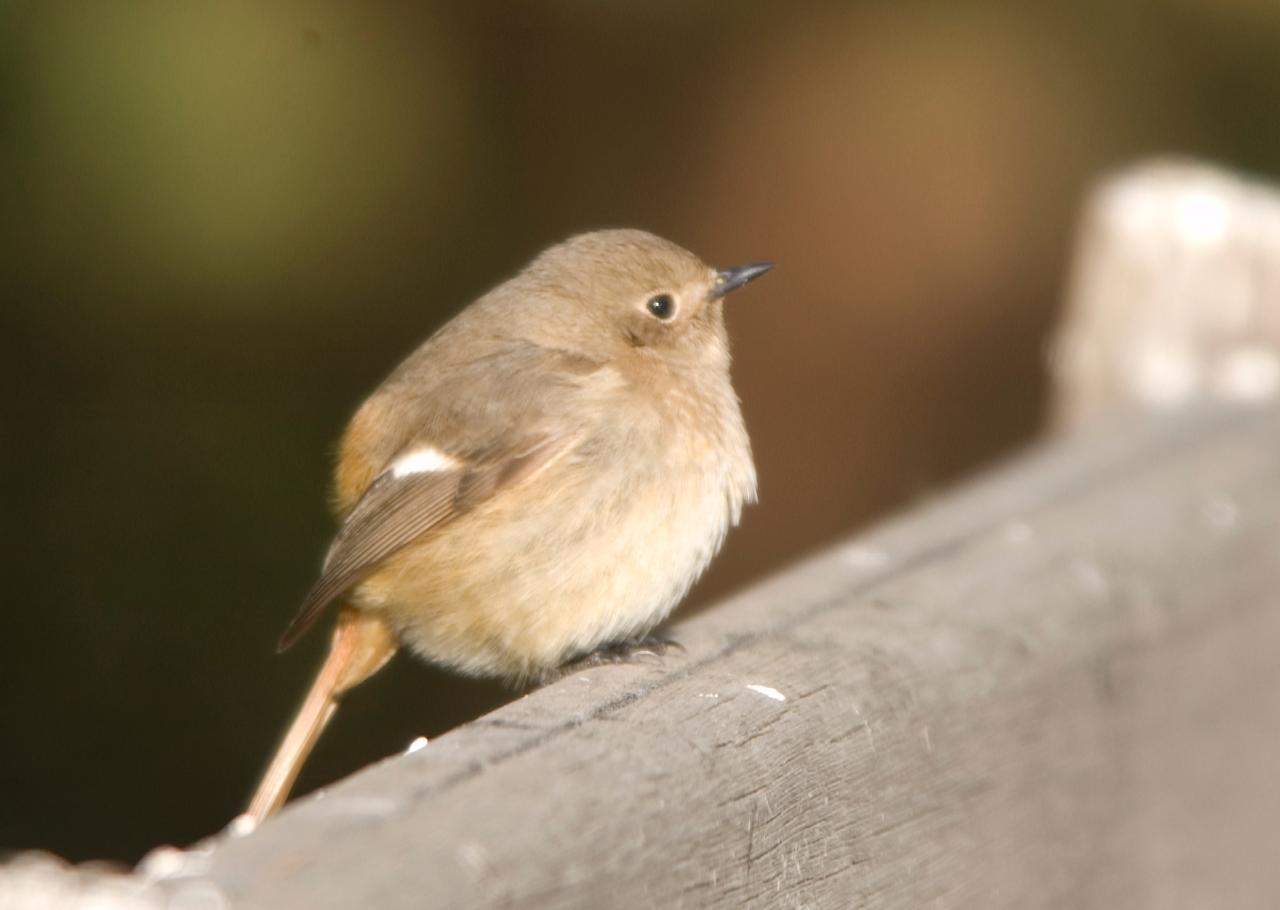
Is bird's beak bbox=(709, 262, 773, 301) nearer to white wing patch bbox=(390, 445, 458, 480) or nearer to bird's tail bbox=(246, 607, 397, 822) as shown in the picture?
white wing patch bbox=(390, 445, 458, 480)

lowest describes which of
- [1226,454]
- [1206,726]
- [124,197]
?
[1206,726]

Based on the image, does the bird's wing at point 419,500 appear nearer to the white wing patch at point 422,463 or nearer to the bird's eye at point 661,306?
the white wing patch at point 422,463

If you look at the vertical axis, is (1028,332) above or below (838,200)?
below

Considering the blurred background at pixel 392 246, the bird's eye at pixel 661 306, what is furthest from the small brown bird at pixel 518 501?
the blurred background at pixel 392 246

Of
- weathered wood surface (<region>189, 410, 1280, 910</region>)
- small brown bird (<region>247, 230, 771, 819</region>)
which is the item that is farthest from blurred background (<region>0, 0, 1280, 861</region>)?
weathered wood surface (<region>189, 410, 1280, 910</region>)

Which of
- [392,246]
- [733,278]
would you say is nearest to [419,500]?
[733,278]

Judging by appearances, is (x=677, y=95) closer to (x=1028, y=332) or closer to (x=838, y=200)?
(x=838, y=200)

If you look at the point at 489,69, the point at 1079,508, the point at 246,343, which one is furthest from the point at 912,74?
the point at 1079,508
